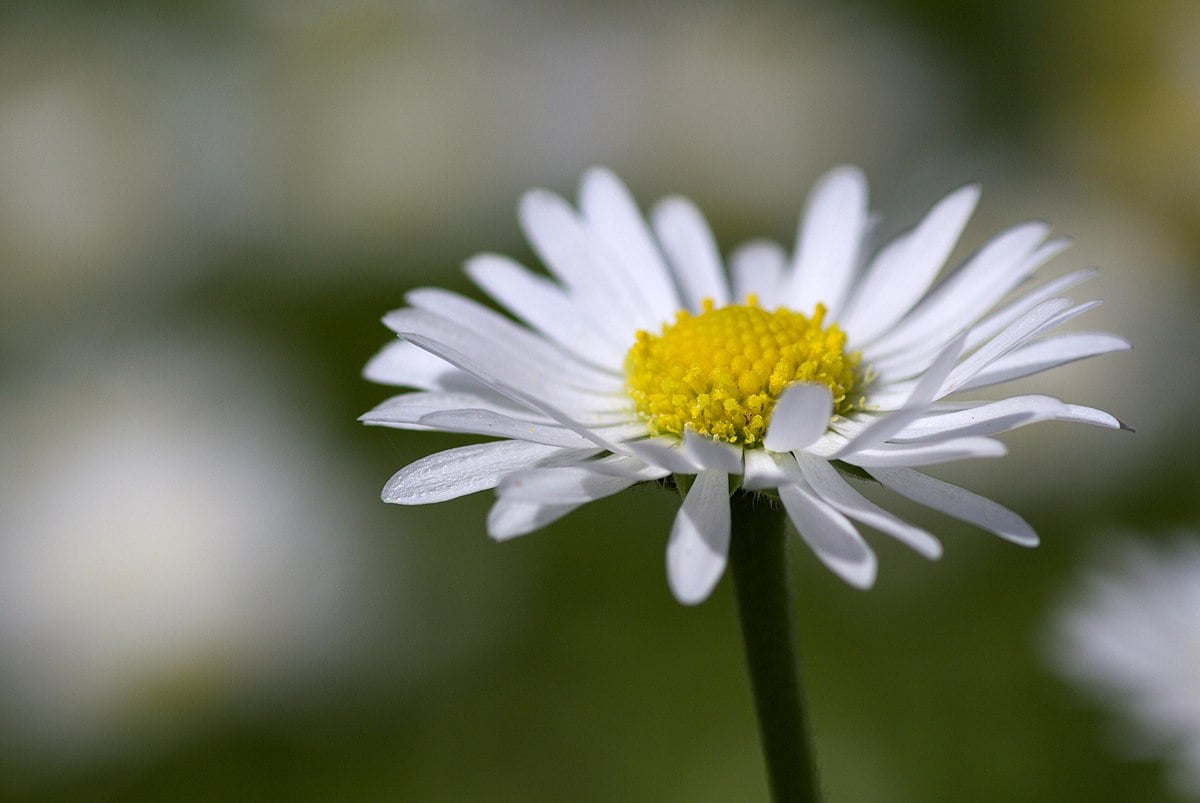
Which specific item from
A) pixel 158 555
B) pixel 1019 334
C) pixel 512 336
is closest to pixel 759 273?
pixel 512 336

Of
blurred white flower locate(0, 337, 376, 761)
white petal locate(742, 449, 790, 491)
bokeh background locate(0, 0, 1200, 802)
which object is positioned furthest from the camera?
blurred white flower locate(0, 337, 376, 761)

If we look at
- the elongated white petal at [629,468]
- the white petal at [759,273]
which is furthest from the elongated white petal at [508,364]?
the white petal at [759,273]

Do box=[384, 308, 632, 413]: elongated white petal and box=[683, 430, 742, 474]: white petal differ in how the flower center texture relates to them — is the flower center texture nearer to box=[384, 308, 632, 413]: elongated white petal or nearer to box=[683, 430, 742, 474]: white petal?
box=[384, 308, 632, 413]: elongated white petal

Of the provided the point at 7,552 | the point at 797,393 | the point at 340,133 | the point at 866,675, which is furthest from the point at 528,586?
the point at 340,133

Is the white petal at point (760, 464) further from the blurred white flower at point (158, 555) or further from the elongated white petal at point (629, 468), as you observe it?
the blurred white flower at point (158, 555)

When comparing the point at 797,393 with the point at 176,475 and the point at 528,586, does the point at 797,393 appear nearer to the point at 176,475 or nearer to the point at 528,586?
the point at 528,586

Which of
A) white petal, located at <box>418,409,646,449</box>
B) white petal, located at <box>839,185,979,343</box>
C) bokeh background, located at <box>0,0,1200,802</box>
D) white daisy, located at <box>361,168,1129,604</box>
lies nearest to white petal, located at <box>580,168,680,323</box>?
white daisy, located at <box>361,168,1129,604</box>

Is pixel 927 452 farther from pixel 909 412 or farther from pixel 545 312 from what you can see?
pixel 545 312
